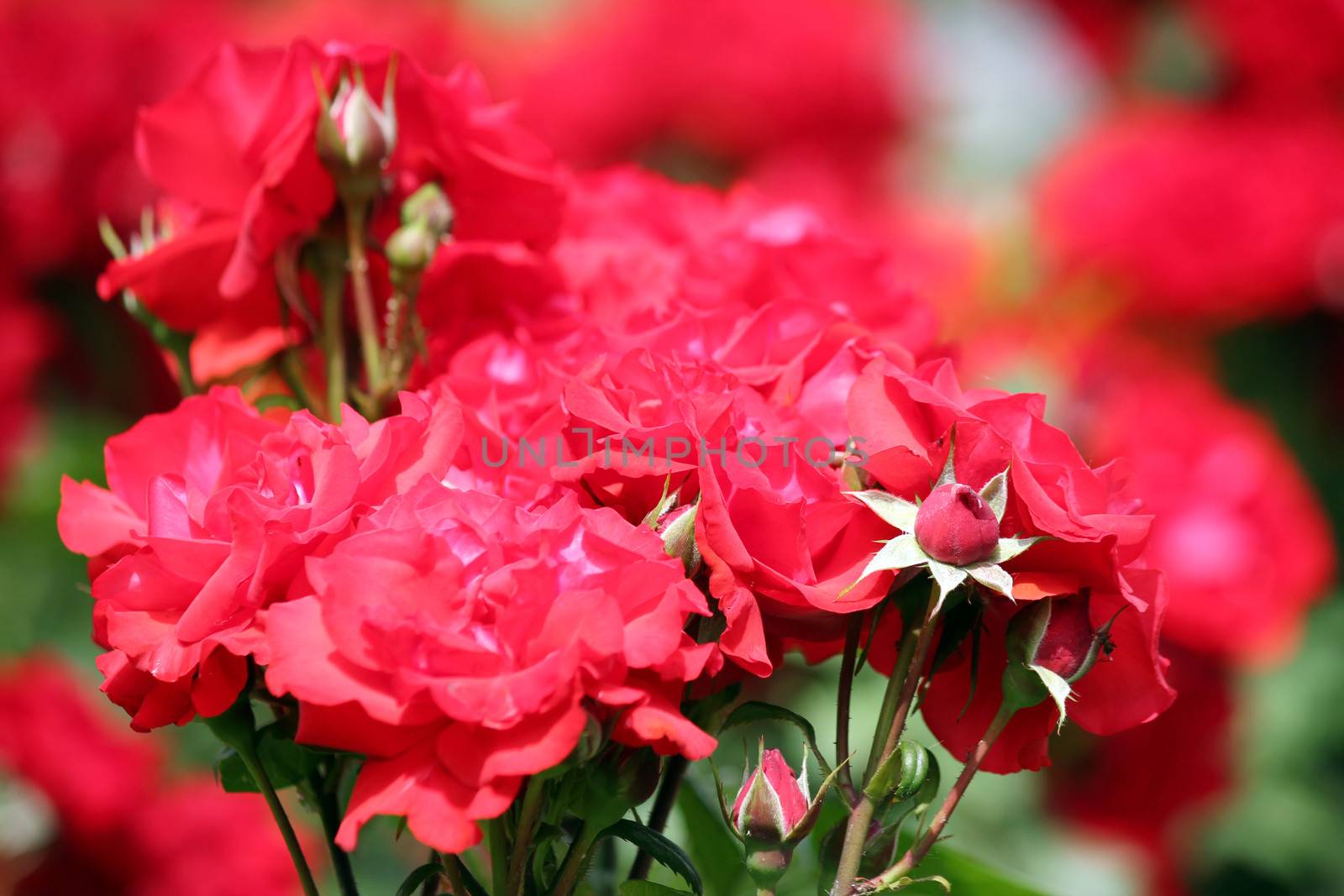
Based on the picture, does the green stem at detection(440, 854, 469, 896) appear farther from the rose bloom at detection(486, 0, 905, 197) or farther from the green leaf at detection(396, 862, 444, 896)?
the rose bloom at detection(486, 0, 905, 197)

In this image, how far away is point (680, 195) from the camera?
87cm

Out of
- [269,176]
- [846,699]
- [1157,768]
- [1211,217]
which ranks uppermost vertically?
[269,176]

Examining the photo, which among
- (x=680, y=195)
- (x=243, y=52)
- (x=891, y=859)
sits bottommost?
(x=891, y=859)

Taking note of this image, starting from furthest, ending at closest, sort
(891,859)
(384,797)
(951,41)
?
(951,41), (891,859), (384,797)

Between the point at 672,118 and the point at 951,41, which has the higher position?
the point at 672,118

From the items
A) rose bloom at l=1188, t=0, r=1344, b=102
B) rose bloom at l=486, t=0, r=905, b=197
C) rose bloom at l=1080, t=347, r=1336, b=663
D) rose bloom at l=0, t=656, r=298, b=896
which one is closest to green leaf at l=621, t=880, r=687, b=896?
rose bloom at l=0, t=656, r=298, b=896

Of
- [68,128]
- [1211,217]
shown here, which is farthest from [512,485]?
[1211,217]

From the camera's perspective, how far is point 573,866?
1.85 ft

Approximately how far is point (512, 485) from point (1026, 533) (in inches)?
8.4

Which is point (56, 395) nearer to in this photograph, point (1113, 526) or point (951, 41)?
point (1113, 526)

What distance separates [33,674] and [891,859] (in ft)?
3.16

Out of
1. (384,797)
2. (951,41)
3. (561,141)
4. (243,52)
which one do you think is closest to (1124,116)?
(561,141)

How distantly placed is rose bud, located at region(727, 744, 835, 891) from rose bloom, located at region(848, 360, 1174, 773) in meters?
0.08

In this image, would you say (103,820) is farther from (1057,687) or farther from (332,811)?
(1057,687)
